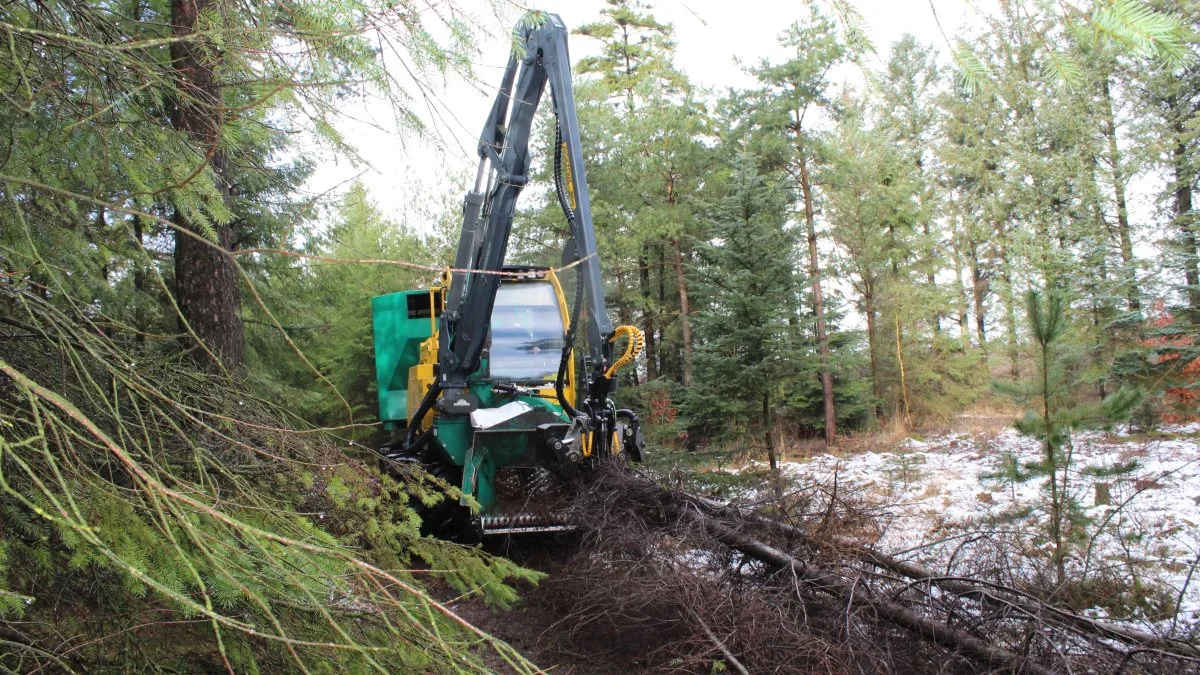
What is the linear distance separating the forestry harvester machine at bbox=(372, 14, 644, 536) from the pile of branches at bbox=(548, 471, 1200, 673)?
4.21ft

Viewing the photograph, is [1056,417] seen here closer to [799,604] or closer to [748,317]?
[799,604]

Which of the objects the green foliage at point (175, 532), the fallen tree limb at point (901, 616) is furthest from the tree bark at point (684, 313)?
the green foliage at point (175, 532)

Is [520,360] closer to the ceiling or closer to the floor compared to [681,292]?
closer to the floor

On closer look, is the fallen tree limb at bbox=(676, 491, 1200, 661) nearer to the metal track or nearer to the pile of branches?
the pile of branches

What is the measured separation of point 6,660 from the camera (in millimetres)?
1533

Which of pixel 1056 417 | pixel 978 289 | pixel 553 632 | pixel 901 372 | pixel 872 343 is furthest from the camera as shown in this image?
pixel 978 289

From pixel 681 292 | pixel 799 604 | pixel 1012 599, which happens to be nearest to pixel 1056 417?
pixel 1012 599

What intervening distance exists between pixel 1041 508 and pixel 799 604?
2068 mm

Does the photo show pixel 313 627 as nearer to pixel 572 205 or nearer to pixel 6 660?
pixel 6 660

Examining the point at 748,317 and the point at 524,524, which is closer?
the point at 524,524

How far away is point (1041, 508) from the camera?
4672 mm

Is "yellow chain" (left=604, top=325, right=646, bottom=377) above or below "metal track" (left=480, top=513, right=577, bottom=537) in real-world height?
above

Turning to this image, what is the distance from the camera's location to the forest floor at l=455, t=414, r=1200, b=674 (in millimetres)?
3986

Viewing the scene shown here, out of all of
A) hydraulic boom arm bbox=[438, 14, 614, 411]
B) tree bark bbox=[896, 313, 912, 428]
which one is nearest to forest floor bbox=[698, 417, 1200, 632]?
hydraulic boom arm bbox=[438, 14, 614, 411]
